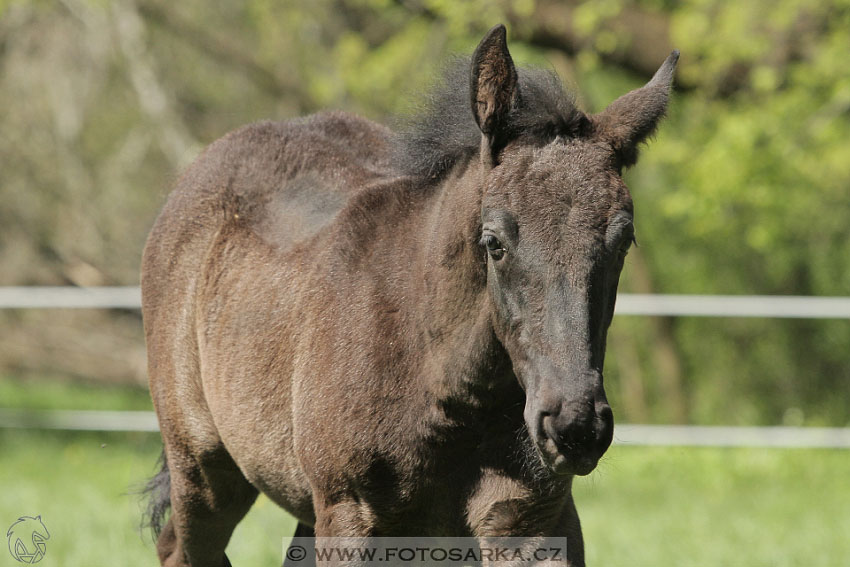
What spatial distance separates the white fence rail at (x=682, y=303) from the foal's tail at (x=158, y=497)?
15.4ft

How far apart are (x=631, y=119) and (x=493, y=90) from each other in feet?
1.44

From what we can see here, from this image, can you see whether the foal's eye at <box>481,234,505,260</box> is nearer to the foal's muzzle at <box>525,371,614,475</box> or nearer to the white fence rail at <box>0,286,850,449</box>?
the foal's muzzle at <box>525,371,614,475</box>

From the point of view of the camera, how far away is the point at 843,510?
8352mm

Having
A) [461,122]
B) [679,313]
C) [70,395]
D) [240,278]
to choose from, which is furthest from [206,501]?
[70,395]

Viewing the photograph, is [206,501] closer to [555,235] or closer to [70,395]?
[555,235]

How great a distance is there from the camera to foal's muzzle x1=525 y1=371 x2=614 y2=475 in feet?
9.15

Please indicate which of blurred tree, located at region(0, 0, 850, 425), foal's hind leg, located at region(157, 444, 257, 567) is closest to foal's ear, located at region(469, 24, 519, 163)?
foal's hind leg, located at region(157, 444, 257, 567)

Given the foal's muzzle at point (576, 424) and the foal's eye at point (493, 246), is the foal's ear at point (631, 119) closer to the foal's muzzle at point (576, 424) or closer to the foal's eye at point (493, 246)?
the foal's eye at point (493, 246)

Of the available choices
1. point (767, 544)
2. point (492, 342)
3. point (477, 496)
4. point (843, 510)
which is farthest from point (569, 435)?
point (843, 510)

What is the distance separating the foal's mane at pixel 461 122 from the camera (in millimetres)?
3195

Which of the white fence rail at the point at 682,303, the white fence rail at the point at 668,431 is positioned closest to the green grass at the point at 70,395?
the white fence rail at the point at 668,431

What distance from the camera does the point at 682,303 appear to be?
956cm

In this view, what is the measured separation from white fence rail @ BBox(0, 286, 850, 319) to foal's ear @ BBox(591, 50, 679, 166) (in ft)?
18.9

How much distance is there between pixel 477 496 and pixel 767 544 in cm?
400
